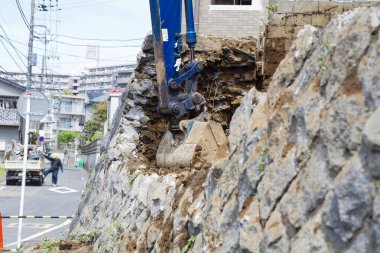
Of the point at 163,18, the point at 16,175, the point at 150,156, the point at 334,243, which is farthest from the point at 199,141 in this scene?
the point at 16,175

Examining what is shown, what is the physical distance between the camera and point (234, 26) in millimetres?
15352

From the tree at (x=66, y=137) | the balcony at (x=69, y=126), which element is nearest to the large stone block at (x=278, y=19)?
the tree at (x=66, y=137)

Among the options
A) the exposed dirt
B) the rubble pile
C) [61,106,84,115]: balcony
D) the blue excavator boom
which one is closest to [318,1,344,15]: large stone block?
the blue excavator boom

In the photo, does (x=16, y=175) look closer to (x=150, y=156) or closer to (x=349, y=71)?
(x=150, y=156)

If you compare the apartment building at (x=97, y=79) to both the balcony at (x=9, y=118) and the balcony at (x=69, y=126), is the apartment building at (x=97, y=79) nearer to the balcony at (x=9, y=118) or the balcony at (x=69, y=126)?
the balcony at (x=69, y=126)

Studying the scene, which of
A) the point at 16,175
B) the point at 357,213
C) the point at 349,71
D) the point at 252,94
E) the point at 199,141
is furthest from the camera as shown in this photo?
the point at 16,175

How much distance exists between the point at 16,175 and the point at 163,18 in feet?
Answer: 83.7

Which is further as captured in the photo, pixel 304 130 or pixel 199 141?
pixel 199 141

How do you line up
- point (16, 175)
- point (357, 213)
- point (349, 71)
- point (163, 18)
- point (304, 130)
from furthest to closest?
1. point (16, 175)
2. point (163, 18)
3. point (304, 130)
4. point (349, 71)
5. point (357, 213)

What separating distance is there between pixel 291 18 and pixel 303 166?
6.06 meters

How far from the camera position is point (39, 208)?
22.8 metres

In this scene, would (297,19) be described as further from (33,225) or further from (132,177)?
(33,225)

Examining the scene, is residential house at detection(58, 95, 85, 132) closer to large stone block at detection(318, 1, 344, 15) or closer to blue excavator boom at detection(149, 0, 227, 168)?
blue excavator boom at detection(149, 0, 227, 168)

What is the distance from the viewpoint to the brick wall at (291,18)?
995 centimetres
